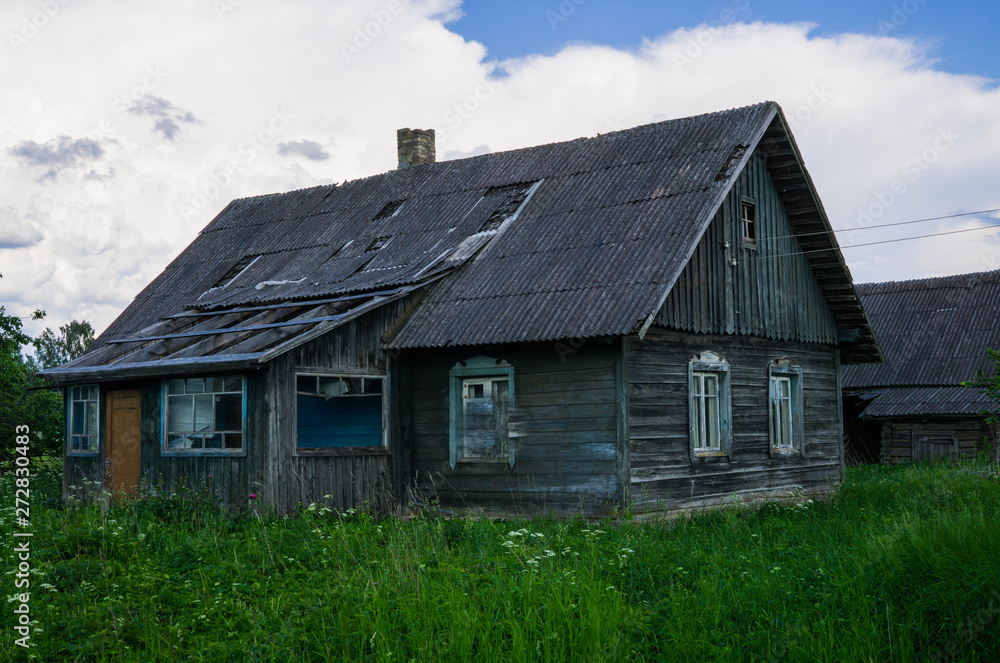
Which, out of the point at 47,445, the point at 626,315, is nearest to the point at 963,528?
the point at 626,315

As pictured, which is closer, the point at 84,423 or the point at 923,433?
the point at 84,423

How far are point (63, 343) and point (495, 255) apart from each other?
49.9m

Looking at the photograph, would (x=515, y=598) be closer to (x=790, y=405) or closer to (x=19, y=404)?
(x=790, y=405)

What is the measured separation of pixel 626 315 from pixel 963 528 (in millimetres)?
5207

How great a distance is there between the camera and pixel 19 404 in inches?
888

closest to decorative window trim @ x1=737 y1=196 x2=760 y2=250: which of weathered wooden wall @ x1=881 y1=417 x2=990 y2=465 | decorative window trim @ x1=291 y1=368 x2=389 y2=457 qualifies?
decorative window trim @ x1=291 y1=368 x2=389 y2=457

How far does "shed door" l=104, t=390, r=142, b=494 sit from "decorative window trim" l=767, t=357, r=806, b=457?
9.78 meters

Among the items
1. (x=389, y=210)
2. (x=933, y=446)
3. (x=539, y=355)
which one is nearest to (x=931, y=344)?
(x=933, y=446)

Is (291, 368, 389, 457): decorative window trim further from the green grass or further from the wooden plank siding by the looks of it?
the green grass

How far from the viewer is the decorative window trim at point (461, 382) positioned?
Result: 13617 mm

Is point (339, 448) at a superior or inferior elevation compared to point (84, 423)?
inferior

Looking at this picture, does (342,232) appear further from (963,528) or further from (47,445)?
(963,528)

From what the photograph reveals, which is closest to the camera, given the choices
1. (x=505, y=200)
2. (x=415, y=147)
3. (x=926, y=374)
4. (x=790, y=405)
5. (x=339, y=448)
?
(x=339, y=448)

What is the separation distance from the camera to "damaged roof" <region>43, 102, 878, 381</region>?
13.1 m
